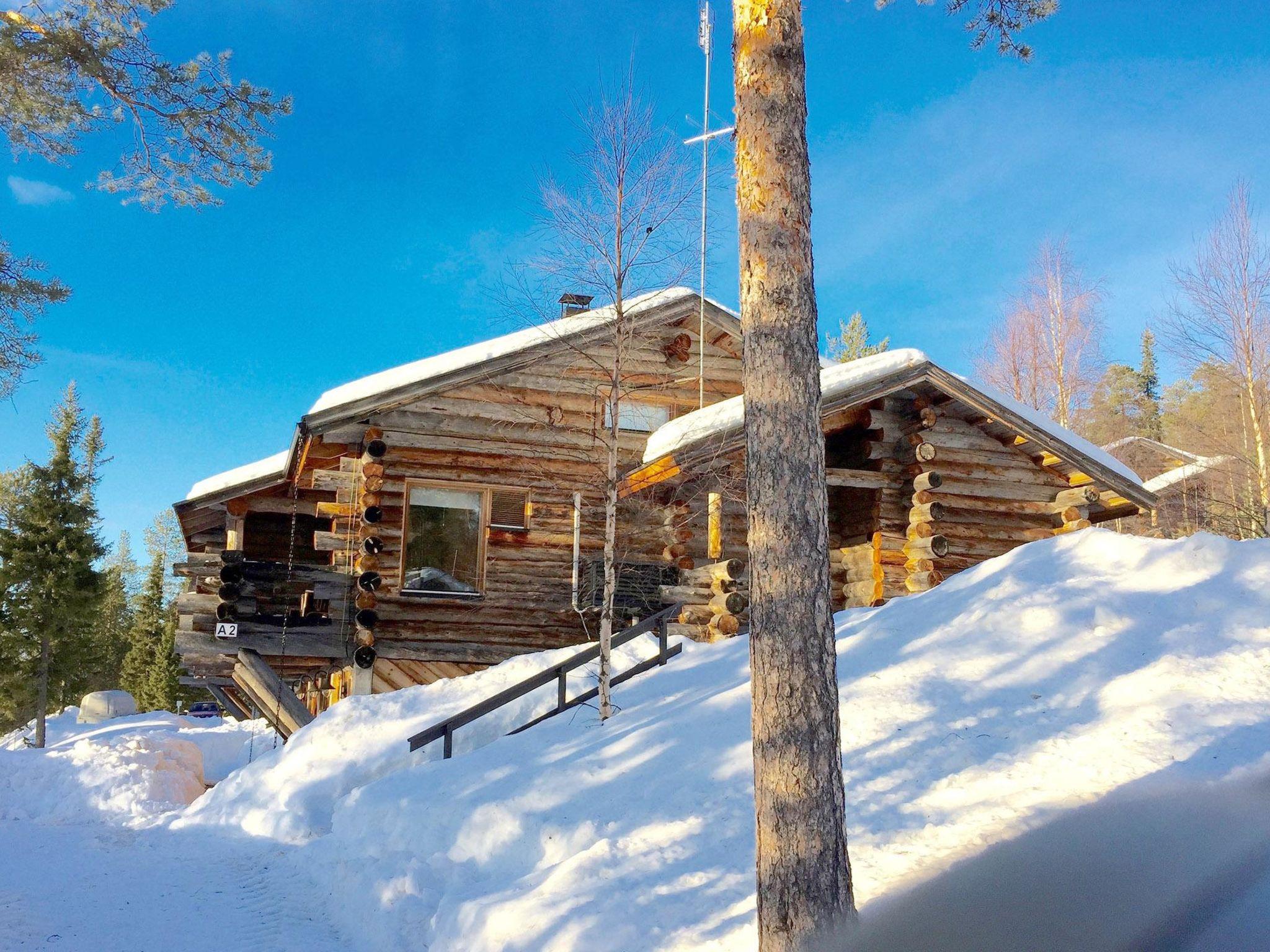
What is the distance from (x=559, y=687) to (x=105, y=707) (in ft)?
108

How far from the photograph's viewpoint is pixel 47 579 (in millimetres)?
33844

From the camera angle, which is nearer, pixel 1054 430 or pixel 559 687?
pixel 559 687

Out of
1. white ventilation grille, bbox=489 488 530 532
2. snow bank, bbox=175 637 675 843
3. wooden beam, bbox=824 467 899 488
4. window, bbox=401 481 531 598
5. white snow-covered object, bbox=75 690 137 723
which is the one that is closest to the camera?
snow bank, bbox=175 637 675 843

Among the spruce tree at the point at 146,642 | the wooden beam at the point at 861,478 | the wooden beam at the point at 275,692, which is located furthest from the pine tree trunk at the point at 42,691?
the wooden beam at the point at 861,478

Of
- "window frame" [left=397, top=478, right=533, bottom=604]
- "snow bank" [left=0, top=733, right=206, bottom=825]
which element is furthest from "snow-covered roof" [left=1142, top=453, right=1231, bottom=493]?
"snow bank" [left=0, top=733, right=206, bottom=825]

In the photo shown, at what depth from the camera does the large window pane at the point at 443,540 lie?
49.5 feet

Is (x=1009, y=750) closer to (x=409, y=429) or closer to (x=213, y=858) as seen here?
(x=213, y=858)

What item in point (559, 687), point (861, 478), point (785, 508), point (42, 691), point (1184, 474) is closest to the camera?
point (785, 508)

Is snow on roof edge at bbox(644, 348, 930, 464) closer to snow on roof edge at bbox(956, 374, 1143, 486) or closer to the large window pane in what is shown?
snow on roof edge at bbox(956, 374, 1143, 486)

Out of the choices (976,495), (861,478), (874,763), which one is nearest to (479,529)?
(861,478)

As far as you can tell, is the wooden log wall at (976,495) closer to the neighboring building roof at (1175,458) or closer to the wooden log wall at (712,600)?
the wooden log wall at (712,600)

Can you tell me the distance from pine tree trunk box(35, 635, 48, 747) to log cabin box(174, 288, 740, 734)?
19.1 metres

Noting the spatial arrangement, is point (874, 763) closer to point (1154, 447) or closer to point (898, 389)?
point (898, 389)

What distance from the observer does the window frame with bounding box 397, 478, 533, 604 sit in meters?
14.9
